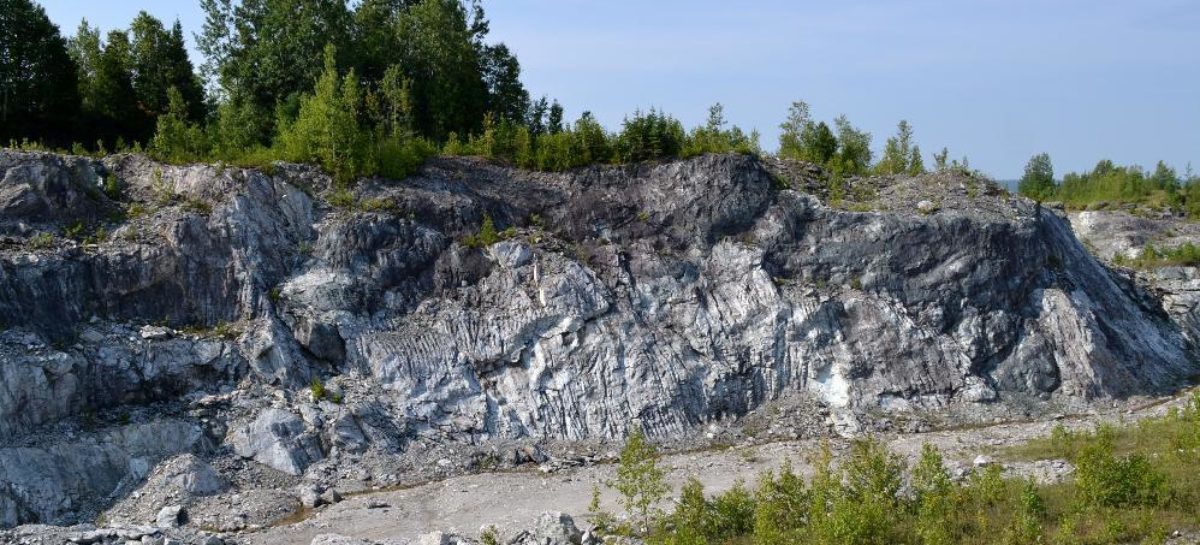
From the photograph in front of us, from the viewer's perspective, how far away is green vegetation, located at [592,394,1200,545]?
1645 centimetres

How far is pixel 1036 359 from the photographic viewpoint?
30.0 m

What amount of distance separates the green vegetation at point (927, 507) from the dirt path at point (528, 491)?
308cm

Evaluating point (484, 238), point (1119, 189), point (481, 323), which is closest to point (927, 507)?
point (481, 323)

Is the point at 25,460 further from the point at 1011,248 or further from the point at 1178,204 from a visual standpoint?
the point at 1178,204

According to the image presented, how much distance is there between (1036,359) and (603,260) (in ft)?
43.7

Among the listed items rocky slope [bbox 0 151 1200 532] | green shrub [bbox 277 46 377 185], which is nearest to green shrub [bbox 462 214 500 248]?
rocky slope [bbox 0 151 1200 532]

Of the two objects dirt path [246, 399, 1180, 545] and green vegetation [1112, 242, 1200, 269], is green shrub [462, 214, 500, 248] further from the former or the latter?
green vegetation [1112, 242, 1200, 269]

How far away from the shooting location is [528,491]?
23266 mm

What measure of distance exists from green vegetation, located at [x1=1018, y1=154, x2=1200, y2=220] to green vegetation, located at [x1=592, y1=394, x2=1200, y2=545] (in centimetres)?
4308

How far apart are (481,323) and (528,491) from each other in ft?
21.9

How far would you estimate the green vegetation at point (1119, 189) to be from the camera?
63750mm

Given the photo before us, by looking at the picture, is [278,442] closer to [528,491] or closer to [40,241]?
[528,491]

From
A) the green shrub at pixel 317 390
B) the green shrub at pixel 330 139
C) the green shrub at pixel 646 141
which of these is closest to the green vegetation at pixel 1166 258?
the green shrub at pixel 646 141

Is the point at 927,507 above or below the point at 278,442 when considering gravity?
below
